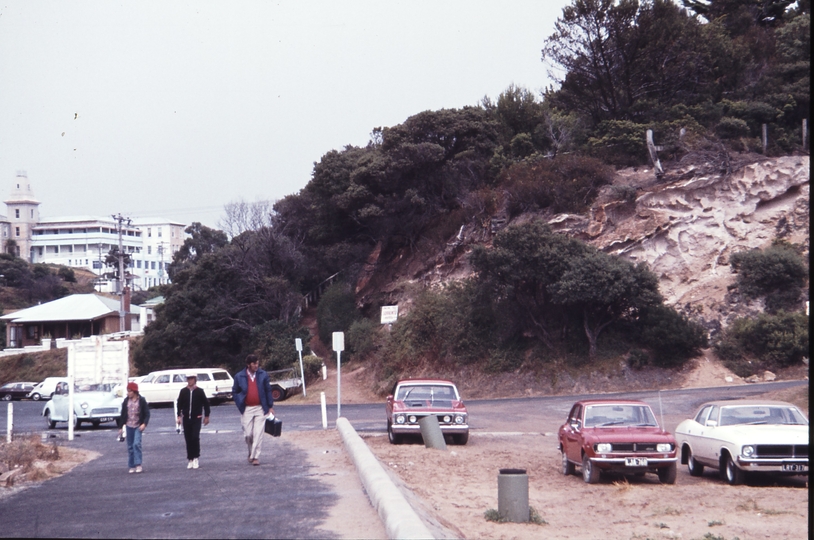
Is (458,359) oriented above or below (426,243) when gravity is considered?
below

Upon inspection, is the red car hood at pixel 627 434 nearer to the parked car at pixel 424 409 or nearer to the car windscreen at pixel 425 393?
the parked car at pixel 424 409

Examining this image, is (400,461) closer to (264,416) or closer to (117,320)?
(264,416)

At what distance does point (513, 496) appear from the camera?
10.4 metres

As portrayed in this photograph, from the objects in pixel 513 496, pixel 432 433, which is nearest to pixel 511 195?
pixel 432 433

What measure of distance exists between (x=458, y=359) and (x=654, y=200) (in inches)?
537

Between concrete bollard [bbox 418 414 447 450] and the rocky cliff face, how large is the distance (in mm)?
25520

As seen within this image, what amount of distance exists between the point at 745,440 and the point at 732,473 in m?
0.65

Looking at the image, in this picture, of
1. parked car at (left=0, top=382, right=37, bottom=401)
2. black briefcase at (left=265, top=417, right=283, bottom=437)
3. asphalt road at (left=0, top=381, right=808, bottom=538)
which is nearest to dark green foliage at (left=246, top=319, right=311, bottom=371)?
parked car at (left=0, top=382, right=37, bottom=401)

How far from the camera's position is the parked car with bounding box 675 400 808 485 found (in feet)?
43.6

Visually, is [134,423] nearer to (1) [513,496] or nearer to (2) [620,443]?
(1) [513,496]

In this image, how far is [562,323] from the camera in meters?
39.2

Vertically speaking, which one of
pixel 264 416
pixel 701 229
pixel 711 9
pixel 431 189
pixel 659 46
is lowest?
pixel 264 416

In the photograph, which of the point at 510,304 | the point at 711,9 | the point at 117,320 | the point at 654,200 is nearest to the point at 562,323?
the point at 510,304

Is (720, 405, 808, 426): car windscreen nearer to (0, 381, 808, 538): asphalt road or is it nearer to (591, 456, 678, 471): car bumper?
(591, 456, 678, 471): car bumper
